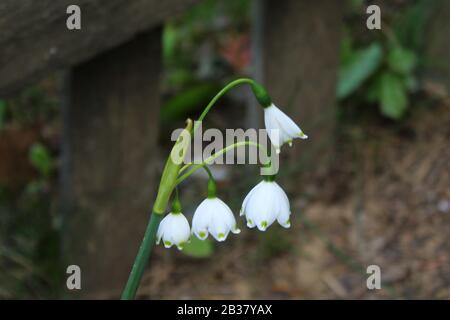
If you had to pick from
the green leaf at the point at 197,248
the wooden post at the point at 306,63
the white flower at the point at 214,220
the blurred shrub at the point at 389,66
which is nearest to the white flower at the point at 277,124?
the white flower at the point at 214,220

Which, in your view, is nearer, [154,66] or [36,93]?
[154,66]

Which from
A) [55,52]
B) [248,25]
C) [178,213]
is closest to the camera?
[178,213]

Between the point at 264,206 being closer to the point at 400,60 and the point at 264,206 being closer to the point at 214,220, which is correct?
the point at 214,220

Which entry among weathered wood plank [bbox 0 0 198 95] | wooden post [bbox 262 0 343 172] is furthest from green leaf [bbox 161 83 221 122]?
weathered wood plank [bbox 0 0 198 95]

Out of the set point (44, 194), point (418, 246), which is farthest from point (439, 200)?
point (44, 194)

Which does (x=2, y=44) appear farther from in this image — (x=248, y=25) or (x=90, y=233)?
(x=248, y=25)

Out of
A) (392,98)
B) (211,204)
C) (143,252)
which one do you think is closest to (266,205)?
(211,204)
